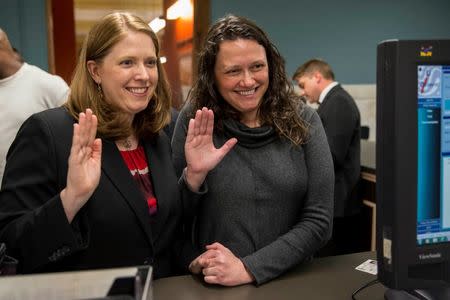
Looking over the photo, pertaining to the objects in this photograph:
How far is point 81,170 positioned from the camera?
974mm

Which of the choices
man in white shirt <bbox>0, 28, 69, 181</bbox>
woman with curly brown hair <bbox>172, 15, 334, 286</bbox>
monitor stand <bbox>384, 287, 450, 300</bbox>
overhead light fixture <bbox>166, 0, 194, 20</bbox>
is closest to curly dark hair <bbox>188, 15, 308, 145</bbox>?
woman with curly brown hair <bbox>172, 15, 334, 286</bbox>

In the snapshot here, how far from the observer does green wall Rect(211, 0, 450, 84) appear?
4.30 metres

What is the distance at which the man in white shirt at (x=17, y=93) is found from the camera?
2.29m

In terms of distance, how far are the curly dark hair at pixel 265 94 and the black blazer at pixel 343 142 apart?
1.65 m

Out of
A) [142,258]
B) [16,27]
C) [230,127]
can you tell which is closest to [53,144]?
[142,258]

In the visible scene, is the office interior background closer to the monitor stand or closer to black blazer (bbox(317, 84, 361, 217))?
black blazer (bbox(317, 84, 361, 217))

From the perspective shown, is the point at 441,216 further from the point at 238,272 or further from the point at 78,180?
the point at 78,180

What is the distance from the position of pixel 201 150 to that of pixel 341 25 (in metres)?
3.72

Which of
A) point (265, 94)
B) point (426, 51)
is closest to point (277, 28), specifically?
point (265, 94)

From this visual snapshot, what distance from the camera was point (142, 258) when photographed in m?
1.15

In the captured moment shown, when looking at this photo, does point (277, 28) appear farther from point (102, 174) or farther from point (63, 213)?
point (63, 213)

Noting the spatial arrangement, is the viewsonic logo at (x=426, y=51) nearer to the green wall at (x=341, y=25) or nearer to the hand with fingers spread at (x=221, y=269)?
the hand with fingers spread at (x=221, y=269)

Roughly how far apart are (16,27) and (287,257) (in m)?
3.42

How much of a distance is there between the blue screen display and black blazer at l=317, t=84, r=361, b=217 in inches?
88.2
